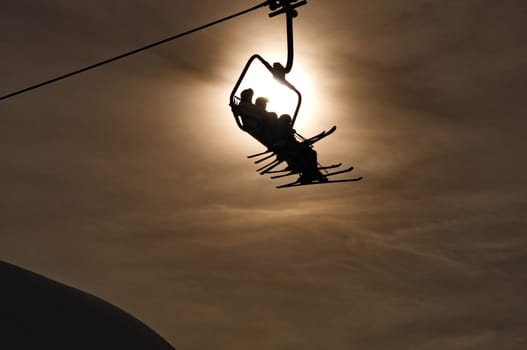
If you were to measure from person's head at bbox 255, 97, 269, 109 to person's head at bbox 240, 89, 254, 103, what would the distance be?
16 cm

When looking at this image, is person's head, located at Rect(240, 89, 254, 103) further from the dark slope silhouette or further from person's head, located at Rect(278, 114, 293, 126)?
the dark slope silhouette

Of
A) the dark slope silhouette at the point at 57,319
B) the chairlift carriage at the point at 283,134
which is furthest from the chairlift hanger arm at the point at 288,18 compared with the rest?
the dark slope silhouette at the point at 57,319

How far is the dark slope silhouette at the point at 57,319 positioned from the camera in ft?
125

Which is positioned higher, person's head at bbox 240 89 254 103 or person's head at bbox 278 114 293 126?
person's head at bbox 240 89 254 103

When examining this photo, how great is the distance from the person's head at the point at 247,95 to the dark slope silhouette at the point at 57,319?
80.5 feet

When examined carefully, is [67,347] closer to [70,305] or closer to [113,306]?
[70,305]

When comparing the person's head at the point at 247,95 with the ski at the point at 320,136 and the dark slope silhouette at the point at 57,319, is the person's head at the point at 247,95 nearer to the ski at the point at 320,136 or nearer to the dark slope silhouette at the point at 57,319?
the ski at the point at 320,136

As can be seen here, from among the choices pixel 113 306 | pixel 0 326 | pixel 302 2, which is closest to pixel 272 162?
pixel 302 2

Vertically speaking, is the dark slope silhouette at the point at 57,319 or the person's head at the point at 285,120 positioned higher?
the dark slope silhouette at the point at 57,319

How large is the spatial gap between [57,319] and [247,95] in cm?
2904

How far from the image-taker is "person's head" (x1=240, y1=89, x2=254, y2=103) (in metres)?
16.5

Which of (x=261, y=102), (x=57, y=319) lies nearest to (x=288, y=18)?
(x=261, y=102)

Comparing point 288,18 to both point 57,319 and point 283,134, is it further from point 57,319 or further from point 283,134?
point 57,319

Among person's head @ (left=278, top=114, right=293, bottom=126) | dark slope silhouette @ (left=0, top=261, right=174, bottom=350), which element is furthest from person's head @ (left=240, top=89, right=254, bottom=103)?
dark slope silhouette @ (left=0, top=261, right=174, bottom=350)
